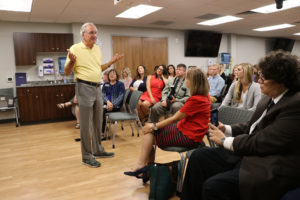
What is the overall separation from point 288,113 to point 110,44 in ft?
21.4

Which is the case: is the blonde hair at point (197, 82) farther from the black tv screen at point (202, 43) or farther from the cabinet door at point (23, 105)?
the black tv screen at point (202, 43)

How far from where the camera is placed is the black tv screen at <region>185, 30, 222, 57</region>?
28.1 feet

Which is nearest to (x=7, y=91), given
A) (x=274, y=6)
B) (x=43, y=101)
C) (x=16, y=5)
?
(x=43, y=101)

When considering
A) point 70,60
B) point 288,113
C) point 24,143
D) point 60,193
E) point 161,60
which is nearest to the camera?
point 288,113

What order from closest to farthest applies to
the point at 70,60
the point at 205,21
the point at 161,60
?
the point at 70,60, the point at 205,21, the point at 161,60

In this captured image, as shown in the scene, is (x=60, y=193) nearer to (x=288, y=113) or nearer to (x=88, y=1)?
(x=288, y=113)

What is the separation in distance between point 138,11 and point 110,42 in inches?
71.0

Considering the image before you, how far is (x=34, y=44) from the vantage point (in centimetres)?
611

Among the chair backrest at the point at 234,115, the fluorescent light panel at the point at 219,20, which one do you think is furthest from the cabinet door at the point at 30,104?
the fluorescent light panel at the point at 219,20

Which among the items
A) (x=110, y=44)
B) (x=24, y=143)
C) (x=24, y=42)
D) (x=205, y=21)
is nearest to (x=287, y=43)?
(x=205, y=21)

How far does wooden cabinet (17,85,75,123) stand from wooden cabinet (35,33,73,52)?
1.05m

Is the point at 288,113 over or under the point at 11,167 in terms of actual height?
over

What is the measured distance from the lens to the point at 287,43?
1142cm

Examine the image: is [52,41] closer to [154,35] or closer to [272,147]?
[154,35]
